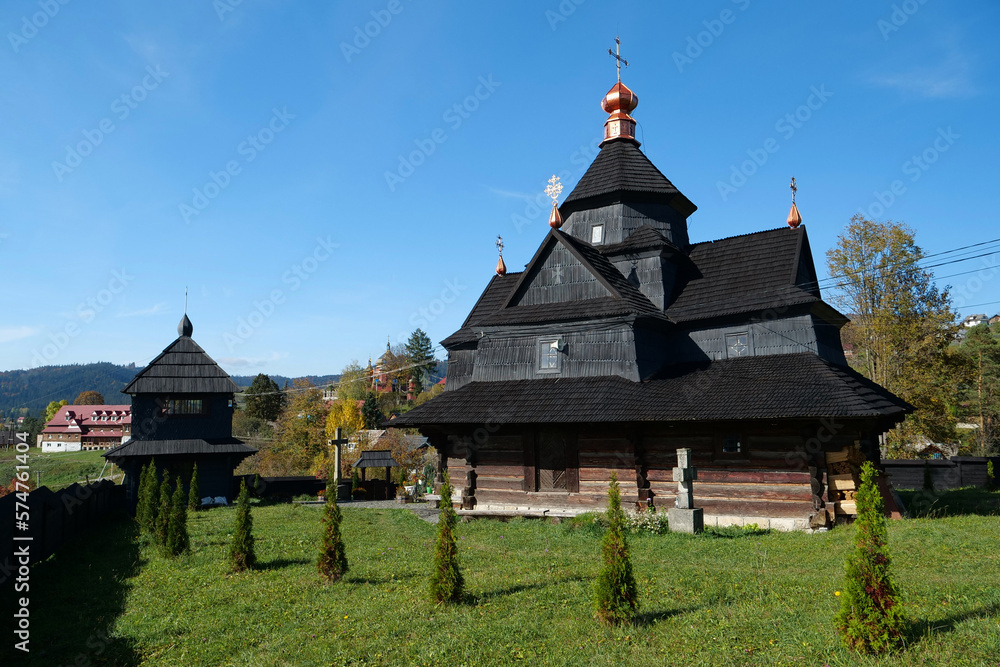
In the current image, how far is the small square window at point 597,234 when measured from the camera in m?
23.9

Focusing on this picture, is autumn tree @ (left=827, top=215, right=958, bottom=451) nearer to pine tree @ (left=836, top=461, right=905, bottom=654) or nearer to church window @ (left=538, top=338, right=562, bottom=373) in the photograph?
church window @ (left=538, top=338, right=562, bottom=373)

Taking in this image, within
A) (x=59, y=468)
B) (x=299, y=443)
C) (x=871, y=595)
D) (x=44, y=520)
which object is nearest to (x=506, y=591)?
(x=871, y=595)

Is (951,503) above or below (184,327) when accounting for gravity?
below

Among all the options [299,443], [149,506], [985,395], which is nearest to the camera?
[149,506]

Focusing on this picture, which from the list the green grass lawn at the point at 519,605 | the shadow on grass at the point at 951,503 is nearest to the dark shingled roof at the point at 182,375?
the green grass lawn at the point at 519,605

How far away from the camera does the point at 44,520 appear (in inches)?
541

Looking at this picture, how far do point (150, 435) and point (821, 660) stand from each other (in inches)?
1047

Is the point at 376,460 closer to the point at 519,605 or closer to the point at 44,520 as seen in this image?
the point at 44,520

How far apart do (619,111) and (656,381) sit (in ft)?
42.2

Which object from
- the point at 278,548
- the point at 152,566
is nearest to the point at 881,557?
the point at 278,548

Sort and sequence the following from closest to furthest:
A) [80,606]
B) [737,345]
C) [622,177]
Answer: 1. [80,606]
2. [737,345]
3. [622,177]

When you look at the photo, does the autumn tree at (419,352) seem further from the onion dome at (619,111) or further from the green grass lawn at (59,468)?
the onion dome at (619,111)

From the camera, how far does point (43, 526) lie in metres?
13.7

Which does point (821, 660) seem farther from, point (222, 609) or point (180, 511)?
point (180, 511)
